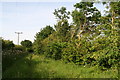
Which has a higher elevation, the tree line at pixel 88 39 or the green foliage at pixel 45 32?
the green foliage at pixel 45 32

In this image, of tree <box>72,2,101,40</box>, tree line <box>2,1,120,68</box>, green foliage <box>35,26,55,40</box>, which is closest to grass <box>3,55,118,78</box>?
tree line <box>2,1,120,68</box>

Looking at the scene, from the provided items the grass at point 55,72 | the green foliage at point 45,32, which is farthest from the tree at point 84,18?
the green foliage at point 45,32

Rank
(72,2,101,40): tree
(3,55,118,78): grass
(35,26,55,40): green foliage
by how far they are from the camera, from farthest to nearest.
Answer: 1. (35,26,55,40): green foliage
2. (72,2,101,40): tree
3. (3,55,118,78): grass

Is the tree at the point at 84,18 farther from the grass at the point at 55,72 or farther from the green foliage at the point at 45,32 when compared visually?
the green foliage at the point at 45,32

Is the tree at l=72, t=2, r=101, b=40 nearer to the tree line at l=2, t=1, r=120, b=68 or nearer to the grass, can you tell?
the tree line at l=2, t=1, r=120, b=68

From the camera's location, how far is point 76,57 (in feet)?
36.6

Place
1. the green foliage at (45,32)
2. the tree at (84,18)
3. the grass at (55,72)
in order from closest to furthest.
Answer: the grass at (55,72)
the tree at (84,18)
the green foliage at (45,32)

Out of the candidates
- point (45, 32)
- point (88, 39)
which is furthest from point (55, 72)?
point (45, 32)

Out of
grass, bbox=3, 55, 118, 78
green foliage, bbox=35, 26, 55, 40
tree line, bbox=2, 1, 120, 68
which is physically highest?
green foliage, bbox=35, 26, 55, 40

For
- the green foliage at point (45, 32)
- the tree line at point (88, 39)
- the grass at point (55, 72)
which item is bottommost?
the grass at point (55, 72)

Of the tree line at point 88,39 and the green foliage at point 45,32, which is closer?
the tree line at point 88,39

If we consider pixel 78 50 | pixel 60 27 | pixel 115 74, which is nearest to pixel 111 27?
pixel 115 74

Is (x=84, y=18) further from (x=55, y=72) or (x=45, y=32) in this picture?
(x=45, y=32)

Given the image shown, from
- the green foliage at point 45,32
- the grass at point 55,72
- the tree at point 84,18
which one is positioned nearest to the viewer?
the grass at point 55,72
